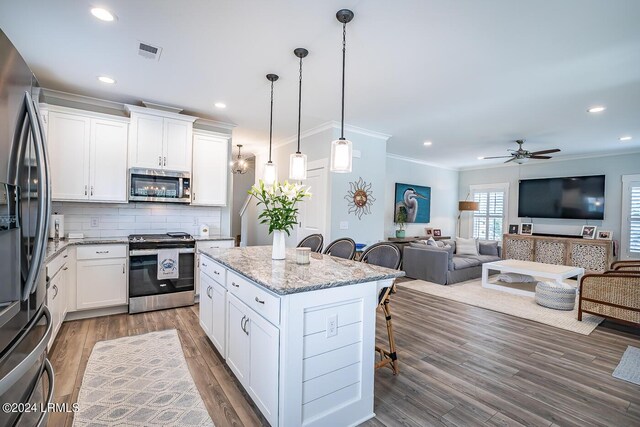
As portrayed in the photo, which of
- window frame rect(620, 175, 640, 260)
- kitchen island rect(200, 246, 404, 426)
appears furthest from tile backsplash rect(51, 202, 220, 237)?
window frame rect(620, 175, 640, 260)

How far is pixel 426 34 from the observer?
2348mm

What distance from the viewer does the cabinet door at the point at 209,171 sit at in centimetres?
441

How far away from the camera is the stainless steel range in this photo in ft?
12.2

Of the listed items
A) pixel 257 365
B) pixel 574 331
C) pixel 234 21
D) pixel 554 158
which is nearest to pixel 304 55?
pixel 234 21

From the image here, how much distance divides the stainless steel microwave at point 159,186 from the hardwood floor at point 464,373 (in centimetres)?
151

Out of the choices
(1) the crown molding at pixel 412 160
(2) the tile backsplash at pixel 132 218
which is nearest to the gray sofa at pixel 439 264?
(1) the crown molding at pixel 412 160

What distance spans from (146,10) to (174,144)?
2208 mm

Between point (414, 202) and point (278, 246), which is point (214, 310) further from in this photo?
point (414, 202)

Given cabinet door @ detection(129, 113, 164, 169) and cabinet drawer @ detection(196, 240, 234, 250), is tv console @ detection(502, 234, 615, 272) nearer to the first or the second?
cabinet drawer @ detection(196, 240, 234, 250)

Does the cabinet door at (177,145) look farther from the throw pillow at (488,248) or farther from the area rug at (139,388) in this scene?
the throw pillow at (488,248)

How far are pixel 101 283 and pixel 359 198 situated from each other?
3810 mm

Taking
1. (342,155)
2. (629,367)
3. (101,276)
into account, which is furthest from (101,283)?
(629,367)

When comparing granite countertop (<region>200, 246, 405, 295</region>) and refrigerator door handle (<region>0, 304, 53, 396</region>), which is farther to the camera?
granite countertop (<region>200, 246, 405, 295</region>)

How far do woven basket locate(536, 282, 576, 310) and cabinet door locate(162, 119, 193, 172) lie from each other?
5.48 meters
